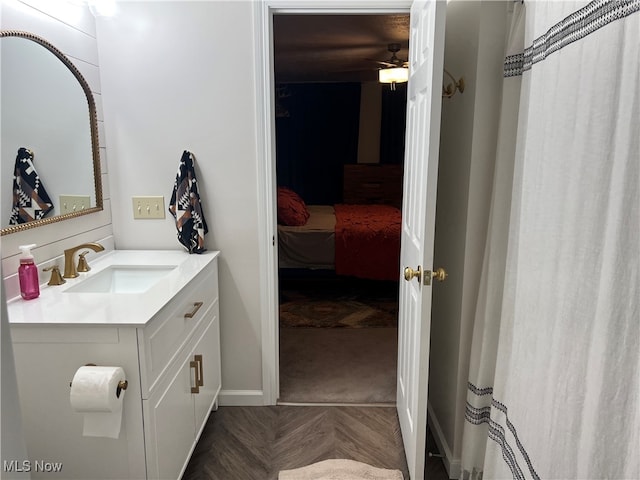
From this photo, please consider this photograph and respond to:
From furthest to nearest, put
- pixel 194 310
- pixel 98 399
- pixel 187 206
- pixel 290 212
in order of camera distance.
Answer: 1. pixel 290 212
2. pixel 187 206
3. pixel 194 310
4. pixel 98 399

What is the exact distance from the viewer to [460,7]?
5.98ft

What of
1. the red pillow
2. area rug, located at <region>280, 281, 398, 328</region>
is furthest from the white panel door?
the red pillow

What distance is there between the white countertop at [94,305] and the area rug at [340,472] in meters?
0.97

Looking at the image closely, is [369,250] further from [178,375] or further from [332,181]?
[332,181]

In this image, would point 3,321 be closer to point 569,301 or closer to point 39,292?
point 569,301

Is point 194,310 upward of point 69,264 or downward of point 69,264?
downward

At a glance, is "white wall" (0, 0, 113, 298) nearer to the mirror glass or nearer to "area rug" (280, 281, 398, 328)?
the mirror glass

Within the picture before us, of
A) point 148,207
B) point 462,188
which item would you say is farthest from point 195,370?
point 462,188

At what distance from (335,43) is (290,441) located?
11.3 feet

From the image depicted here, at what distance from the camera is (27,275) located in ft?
5.03

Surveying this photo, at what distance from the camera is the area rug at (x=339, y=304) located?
362 cm

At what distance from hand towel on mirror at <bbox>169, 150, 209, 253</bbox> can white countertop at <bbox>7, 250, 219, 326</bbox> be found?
0.27m

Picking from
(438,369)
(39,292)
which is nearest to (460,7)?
(438,369)

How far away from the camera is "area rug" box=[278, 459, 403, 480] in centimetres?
192
